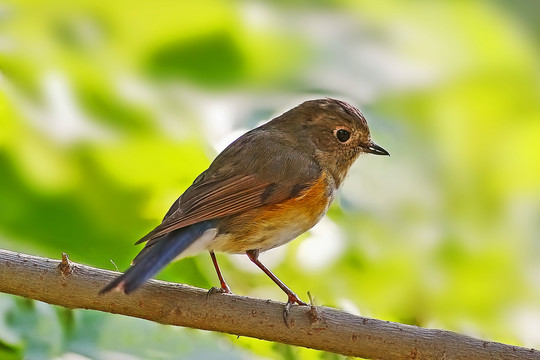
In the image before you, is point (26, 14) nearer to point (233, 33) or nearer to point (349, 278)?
point (233, 33)

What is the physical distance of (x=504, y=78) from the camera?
3.20 m

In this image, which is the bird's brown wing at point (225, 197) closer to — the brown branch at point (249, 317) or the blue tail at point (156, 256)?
the blue tail at point (156, 256)

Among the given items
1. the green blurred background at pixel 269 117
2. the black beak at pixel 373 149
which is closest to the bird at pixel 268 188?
the black beak at pixel 373 149

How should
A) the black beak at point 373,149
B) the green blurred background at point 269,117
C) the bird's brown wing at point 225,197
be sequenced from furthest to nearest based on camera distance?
the black beak at point 373,149, the green blurred background at point 269,117, the bird's brown wing at point 225,197

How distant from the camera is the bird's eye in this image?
2.73 m

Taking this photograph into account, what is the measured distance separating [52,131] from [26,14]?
59 cm

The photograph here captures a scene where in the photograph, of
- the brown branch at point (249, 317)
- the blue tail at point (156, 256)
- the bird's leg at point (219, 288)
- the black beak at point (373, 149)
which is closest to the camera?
the blue tail at point (156, 256)

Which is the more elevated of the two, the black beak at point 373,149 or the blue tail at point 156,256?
the black beak at point 373,149

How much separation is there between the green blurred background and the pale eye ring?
21cm

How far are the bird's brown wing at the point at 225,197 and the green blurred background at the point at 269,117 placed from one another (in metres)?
0.30

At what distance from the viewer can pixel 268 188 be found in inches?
96.0

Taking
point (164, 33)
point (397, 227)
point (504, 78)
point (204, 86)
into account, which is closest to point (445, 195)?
point (397, 227)

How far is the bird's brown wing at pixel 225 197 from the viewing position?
2.22 metres

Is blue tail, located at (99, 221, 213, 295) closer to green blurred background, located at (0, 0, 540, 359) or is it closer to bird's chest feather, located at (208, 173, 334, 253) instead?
bird's chest feather, located at (208, 173, 334, 253)
